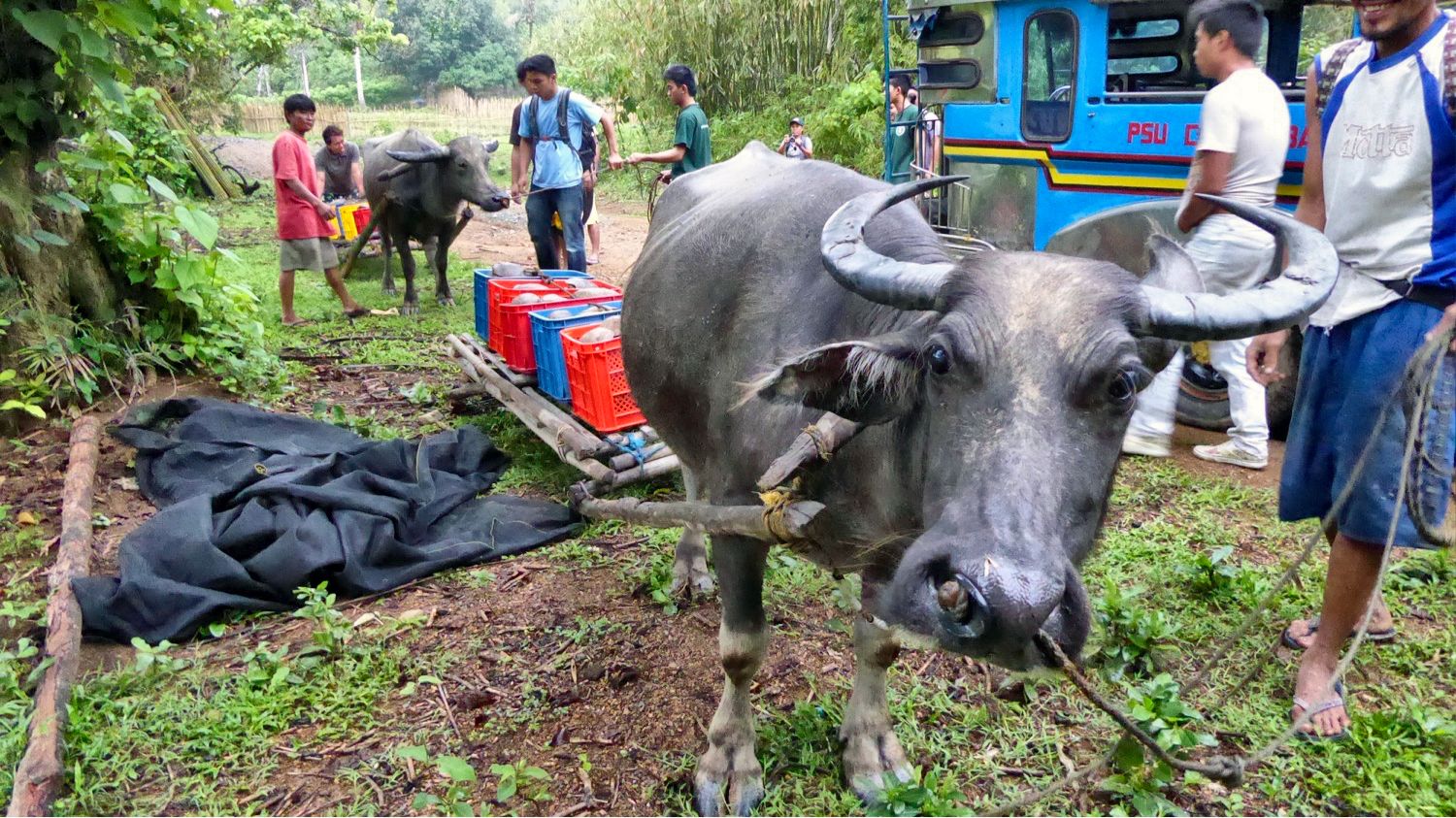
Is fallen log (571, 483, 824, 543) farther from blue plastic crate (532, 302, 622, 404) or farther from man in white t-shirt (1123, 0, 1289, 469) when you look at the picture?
man in white t-shirt (1123, 0, 1289, 469)

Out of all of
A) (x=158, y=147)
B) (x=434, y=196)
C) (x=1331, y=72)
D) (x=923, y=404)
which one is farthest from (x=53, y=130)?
(x=158, y=147)

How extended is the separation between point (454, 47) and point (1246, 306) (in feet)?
157

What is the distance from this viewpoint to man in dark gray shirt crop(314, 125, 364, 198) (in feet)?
37.5

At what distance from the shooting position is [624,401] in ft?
14.5

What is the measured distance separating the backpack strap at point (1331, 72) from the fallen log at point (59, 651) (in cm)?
421

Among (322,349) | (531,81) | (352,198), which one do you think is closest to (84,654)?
(322,349)

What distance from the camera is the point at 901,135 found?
9180 mm

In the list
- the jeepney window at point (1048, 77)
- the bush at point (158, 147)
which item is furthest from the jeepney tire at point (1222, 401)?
the bush at point (158, 147)

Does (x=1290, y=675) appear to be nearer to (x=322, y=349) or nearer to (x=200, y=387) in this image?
(x=200, y=387)

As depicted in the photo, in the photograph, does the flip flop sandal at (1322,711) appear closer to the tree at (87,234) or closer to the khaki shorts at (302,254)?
the tree at (87,234)

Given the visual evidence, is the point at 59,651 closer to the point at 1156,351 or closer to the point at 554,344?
the point at 554,344

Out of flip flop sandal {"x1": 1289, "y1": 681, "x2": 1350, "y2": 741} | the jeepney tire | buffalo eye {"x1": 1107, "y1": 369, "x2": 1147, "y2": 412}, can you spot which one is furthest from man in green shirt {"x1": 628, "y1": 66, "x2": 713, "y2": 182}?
buffalo eye {"x1": 1107, "y1": 369, "x2": 1147, "y2": 412}

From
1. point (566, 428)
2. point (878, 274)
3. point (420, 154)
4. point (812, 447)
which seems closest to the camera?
point (878, 274)

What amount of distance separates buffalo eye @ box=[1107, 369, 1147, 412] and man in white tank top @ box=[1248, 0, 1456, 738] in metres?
0.94
